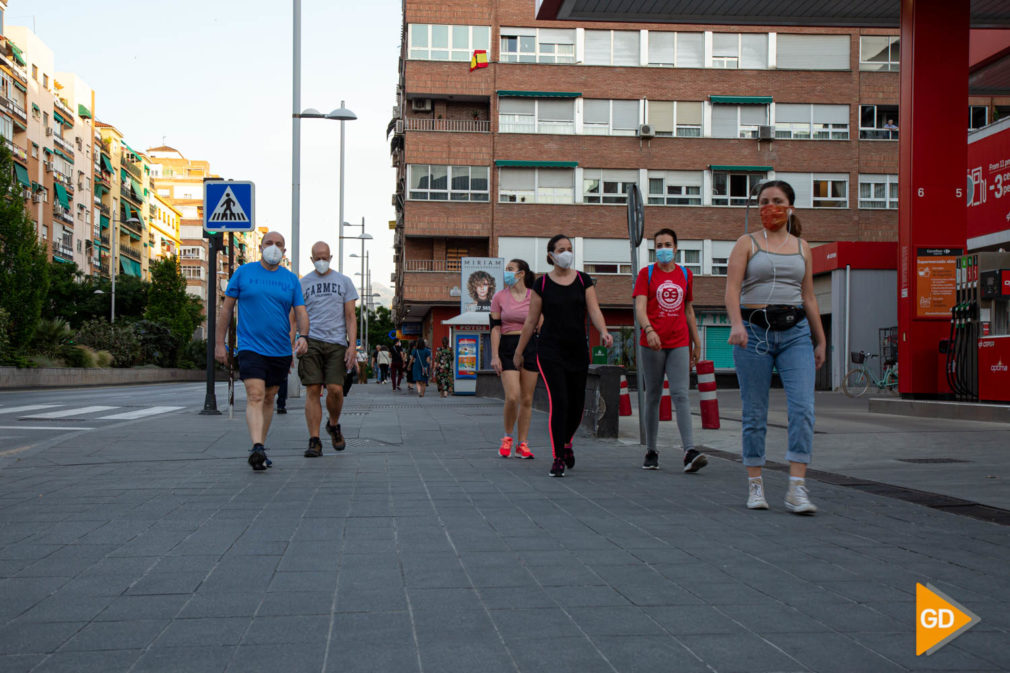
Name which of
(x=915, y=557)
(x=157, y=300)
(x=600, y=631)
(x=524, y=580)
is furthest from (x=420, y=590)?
(x=157, y=300)

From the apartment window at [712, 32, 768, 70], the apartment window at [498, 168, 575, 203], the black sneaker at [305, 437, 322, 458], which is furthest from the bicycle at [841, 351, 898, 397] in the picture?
the apartment window at [712, 32, 768, 70]

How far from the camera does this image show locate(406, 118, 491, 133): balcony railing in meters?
48.6

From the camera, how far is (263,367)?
855cm

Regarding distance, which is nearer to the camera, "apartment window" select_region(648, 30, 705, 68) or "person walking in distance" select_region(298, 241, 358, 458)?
"person walking in distance" select_region(298, 241, 358, 458)

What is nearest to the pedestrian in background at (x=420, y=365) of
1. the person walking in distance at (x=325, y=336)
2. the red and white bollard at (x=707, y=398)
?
the red and white bollard at (x=707, y=398)

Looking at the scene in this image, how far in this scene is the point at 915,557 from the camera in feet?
15.5

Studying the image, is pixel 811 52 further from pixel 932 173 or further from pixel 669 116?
pixel 932 173

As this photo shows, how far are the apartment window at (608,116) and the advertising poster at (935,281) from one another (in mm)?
32983

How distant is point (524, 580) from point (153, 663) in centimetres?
161

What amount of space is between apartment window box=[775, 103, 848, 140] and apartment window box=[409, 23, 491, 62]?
14552 millimetres

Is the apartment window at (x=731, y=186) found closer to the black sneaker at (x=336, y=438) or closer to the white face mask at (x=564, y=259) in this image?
the black sneaker at (x=336, y=438)

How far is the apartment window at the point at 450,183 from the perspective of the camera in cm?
4812

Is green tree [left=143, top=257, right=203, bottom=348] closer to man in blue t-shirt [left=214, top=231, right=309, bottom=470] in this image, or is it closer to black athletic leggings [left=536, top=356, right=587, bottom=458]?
man in blue t-shirt [left=214, top=231, right=309, bottom=470]

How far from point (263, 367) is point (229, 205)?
6.39 m
